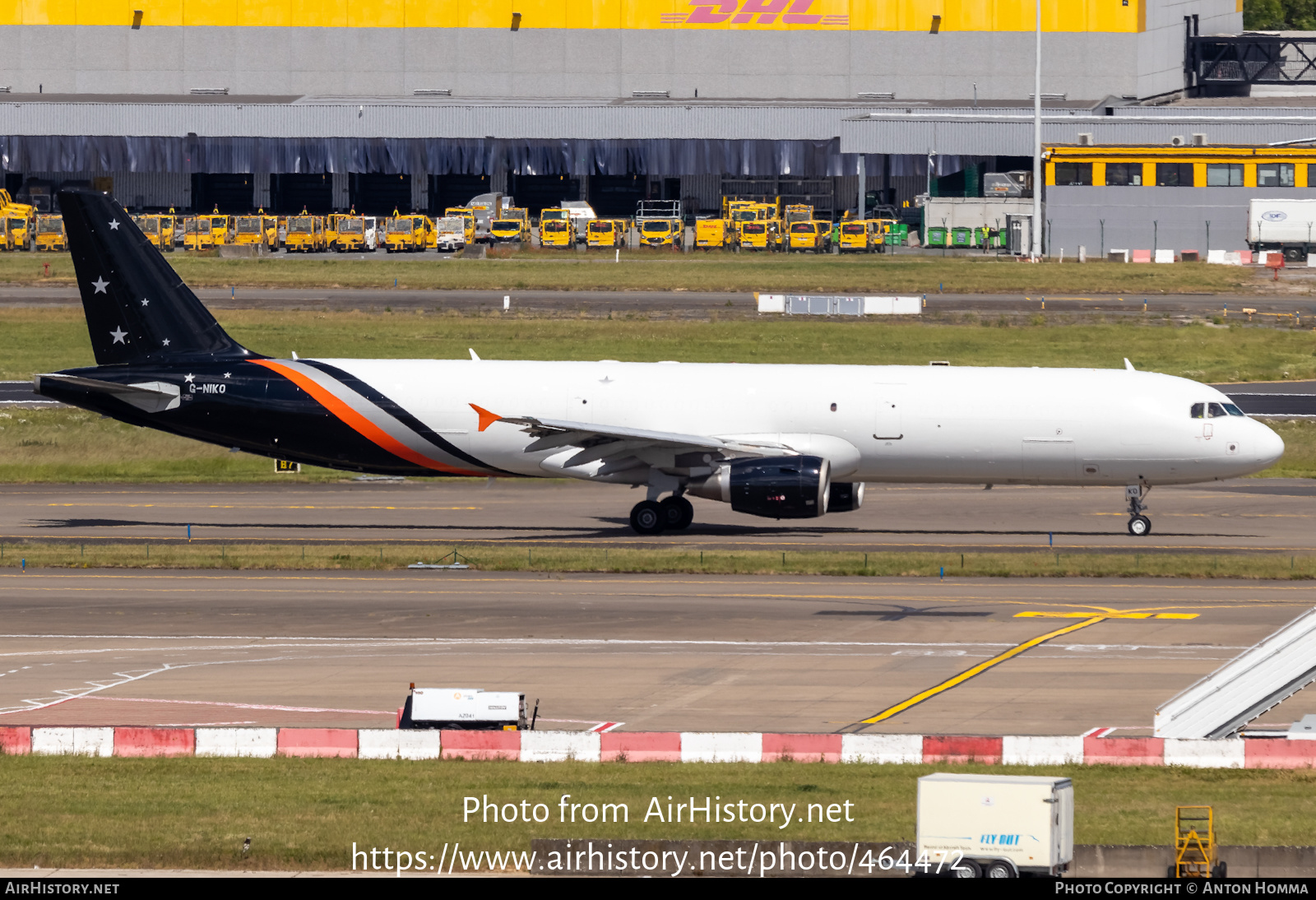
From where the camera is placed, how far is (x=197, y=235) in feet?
390

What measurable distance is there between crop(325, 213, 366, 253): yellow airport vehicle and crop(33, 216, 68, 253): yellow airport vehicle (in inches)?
706

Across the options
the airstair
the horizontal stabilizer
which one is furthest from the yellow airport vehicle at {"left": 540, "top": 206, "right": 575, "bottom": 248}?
the airstair

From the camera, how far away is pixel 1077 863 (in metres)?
17.1

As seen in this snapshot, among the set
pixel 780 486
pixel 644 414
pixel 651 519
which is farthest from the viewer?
pixel 651 519

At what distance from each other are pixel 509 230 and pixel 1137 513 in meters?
84.9

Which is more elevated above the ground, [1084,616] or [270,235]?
[270,235]

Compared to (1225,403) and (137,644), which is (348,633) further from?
(1225,403)

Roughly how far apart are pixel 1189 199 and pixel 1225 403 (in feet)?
234

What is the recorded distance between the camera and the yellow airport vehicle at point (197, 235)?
390 ft

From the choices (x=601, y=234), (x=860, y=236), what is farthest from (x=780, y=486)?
(x=601, y=234)

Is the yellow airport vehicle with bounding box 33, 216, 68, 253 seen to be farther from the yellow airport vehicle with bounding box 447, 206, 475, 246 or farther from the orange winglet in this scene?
the orange winglet

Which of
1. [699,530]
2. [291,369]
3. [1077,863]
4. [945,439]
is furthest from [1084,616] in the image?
[291,369]

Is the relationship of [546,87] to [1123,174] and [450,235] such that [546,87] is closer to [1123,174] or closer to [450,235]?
[450,235]

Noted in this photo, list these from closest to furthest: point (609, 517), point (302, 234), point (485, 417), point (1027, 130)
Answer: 1. point (485, 417)
2. point (609, 517)
3. point (302, 234)
4. point (1027, 130)
